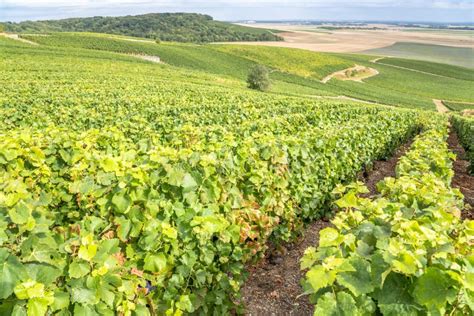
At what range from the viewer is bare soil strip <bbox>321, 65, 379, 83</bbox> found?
81.6m

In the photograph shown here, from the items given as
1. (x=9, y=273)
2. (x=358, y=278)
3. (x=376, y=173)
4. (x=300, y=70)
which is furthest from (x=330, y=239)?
(x=300, y=70)

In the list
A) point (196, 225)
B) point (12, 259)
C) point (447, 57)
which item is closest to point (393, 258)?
point (196, 225)

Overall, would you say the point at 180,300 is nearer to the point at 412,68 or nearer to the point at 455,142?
the point at 455,142

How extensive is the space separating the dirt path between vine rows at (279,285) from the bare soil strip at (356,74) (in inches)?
2857

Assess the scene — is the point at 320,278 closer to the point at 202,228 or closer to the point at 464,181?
the point at 202,228

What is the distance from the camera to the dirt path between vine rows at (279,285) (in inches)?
212

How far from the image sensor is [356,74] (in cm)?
8631

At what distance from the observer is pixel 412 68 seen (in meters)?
103

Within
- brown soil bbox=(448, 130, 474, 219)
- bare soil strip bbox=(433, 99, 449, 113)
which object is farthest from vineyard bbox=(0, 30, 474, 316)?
bare soil strip bbox=(433, 99, 449, 113)

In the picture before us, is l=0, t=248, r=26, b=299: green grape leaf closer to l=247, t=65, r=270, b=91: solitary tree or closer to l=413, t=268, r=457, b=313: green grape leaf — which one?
l=413, t=268, r=457, b=313: green grape leaf

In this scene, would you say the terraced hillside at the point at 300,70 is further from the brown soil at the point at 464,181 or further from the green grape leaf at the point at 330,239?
the green grape leaf at the point at 330,239

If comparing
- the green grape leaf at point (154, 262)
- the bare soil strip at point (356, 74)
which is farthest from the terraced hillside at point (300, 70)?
the green grape leaf at point (154, 262)

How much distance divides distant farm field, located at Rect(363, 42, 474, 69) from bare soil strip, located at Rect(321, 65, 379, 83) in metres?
54.0

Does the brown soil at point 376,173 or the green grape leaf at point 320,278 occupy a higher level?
the green grape leaf at point 320,278
